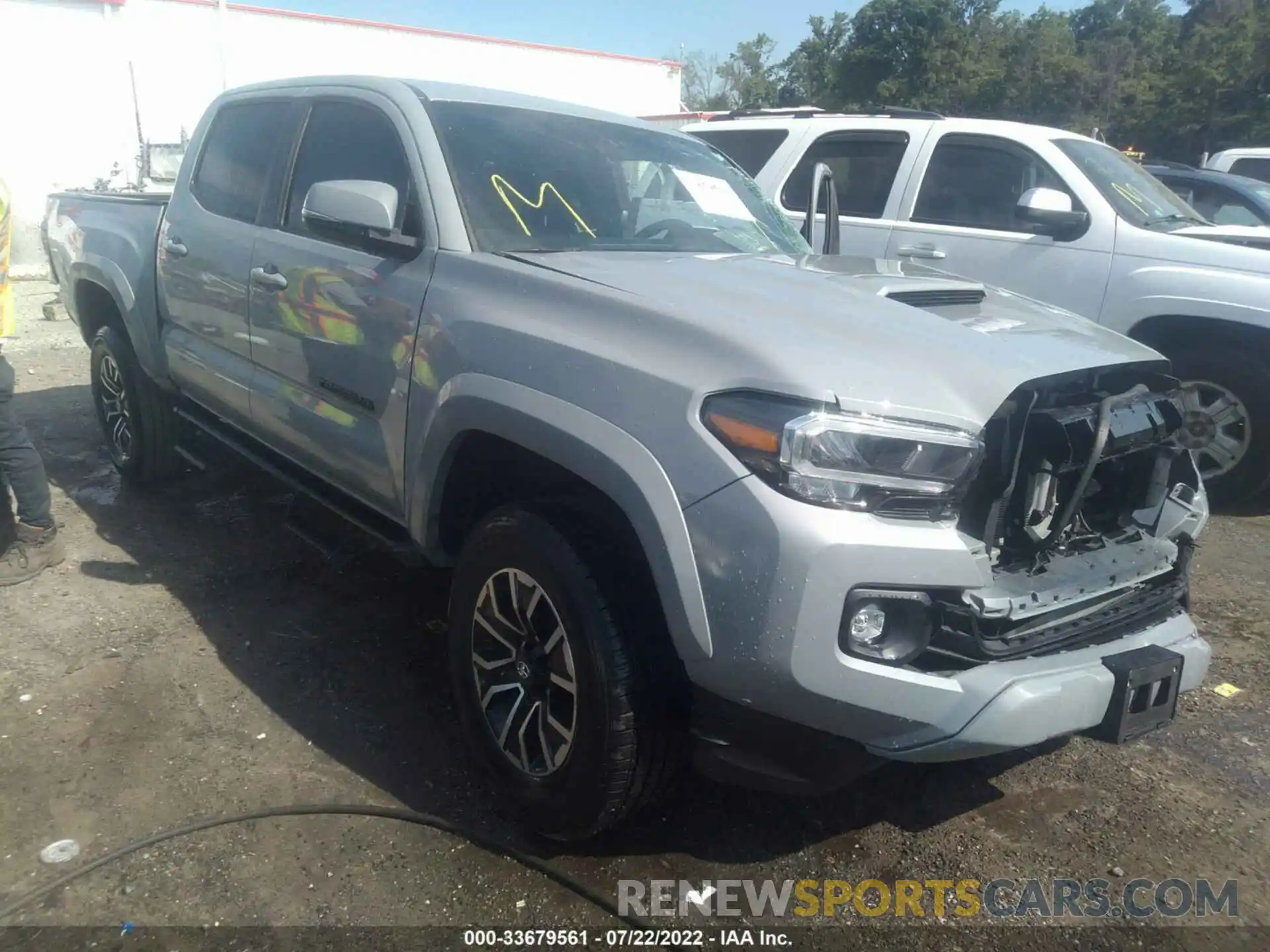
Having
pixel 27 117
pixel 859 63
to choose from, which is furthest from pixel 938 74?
pixel 27 117

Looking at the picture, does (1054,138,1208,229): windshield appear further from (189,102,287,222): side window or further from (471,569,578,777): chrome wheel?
→ (471,569,578,777): chrome wheel

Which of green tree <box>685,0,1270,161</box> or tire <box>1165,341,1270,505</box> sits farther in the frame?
green tree <box>685,0,1270,161</box>

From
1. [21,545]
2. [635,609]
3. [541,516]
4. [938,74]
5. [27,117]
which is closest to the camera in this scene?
[635,609]

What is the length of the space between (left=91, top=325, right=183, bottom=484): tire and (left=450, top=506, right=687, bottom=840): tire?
2841mm

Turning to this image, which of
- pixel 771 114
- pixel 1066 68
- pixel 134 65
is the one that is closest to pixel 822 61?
pixel 1066 68

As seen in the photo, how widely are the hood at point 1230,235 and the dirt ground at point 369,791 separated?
2.42m

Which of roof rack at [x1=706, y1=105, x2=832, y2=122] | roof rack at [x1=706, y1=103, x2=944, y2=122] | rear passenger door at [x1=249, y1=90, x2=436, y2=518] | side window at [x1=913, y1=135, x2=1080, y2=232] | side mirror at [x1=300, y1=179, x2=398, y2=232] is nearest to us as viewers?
side mirror at [x1=300, y1=179, x2=398, y2=232]

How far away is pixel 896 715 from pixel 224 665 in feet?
8.10

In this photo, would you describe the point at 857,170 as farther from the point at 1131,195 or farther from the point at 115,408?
the point at 115,408

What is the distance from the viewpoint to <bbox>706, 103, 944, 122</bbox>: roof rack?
6351 millimetres

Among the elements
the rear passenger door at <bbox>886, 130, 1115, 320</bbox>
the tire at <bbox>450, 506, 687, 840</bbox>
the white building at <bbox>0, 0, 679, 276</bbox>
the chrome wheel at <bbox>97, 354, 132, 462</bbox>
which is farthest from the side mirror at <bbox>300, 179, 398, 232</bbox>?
the white building at <bbox>0, 0, 679, 276</bbox>

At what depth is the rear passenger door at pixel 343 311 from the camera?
292 centimetres

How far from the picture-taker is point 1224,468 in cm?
A: 539

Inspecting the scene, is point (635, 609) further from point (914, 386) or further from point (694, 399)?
point (914, 386)
